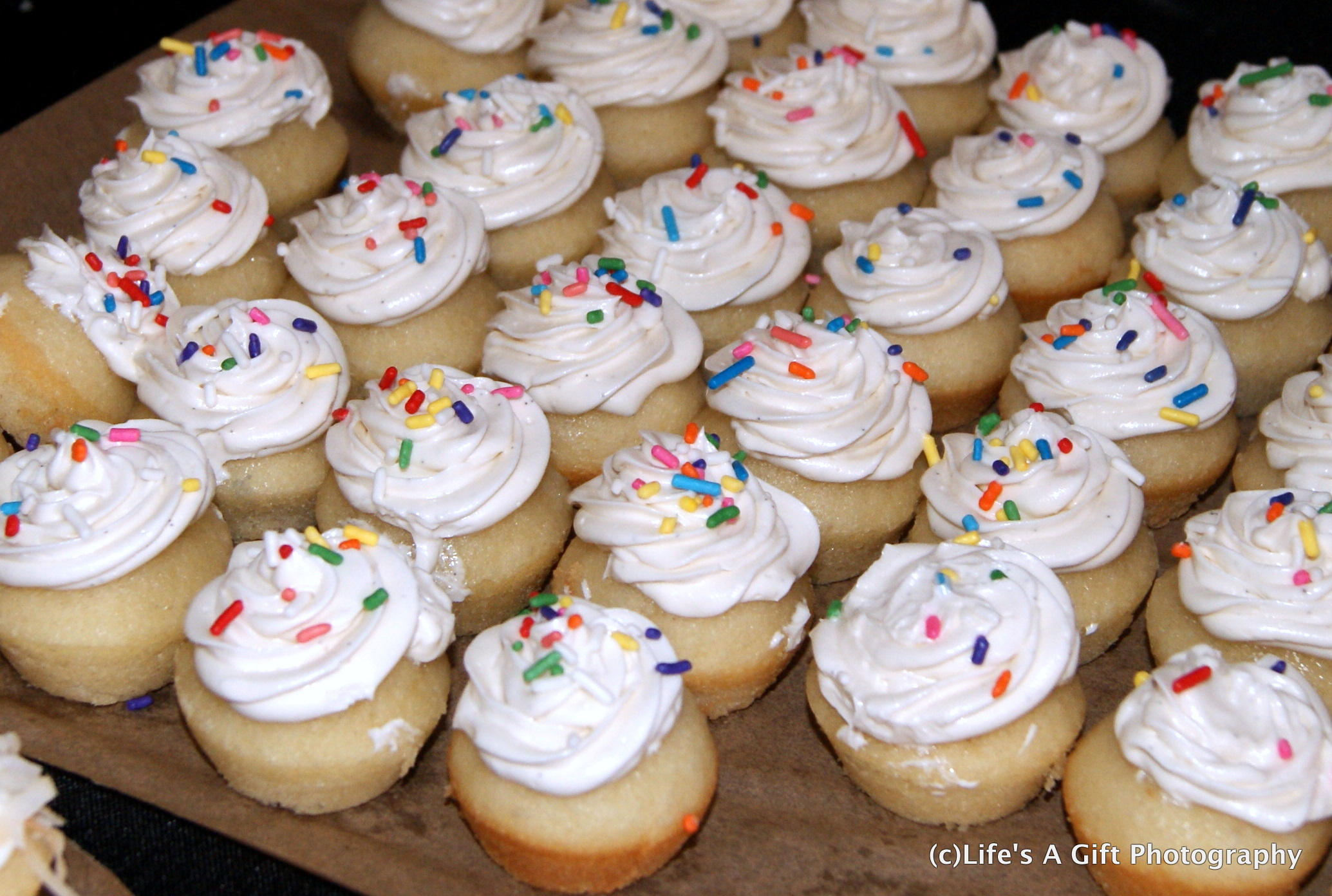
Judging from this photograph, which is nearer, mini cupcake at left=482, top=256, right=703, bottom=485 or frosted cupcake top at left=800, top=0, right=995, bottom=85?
mini cupcake at left=482, top=256, right=703, bottom=485

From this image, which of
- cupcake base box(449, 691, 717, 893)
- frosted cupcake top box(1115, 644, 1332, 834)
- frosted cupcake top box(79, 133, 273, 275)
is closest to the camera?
frosted cupcake top box(1115, 644, 1332, 834)

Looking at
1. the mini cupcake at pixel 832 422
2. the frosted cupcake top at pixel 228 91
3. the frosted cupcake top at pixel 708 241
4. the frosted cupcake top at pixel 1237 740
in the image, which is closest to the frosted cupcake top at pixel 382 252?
the frosted cupcake top at pixel 708 241

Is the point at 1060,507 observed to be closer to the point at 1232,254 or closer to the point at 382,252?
the point at 1232,254

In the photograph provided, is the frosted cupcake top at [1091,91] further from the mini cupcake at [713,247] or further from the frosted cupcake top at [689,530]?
the frosted cupcake top at [689,530]

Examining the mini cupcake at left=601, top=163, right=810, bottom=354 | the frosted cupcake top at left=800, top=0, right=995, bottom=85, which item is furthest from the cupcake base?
the frosted cupcake top at left=800, top=0, right=995, bottom=85

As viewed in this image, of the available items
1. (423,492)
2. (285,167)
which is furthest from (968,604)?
(285,167)

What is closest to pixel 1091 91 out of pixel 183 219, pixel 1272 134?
pixel 1272 134

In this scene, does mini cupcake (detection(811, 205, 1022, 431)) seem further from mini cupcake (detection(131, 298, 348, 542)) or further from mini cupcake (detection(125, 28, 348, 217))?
mini cupcake (detection(125, 28, 348, 217))
